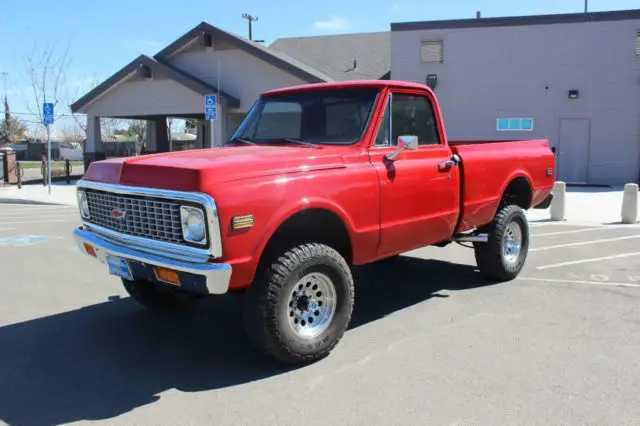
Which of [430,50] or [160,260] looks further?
[430,50]

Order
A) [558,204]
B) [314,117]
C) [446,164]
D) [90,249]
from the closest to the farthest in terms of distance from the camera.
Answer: [90,249], [314,117], [446,164], [558,204]

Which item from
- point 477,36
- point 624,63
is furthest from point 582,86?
point 477,36

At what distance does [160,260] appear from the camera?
12.2ft

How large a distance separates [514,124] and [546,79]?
1808 millimetres

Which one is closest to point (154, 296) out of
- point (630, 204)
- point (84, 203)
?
point (84, 203)

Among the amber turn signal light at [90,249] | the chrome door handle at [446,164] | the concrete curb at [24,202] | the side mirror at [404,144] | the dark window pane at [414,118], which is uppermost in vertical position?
the dark window pane at [414,118]

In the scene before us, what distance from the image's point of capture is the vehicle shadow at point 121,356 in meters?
3.53

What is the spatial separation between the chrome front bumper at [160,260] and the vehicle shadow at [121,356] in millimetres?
752

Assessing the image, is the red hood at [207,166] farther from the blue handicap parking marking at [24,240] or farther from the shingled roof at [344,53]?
the shingled roof at [344,53]

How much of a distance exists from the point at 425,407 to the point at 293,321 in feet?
3.72

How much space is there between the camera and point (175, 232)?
3697 millimetres

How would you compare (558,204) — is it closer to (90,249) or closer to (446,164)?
(446,164)

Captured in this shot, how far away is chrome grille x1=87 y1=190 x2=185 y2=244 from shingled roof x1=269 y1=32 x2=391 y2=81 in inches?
718

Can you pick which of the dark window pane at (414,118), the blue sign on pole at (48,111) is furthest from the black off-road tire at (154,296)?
the blue sign on pole at (48,111)
